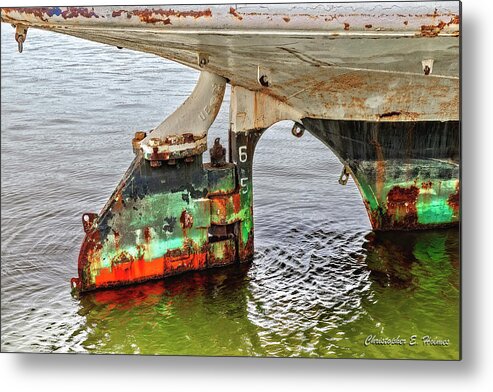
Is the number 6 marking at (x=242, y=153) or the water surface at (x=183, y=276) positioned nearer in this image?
the water surface at (x=183, y=276)

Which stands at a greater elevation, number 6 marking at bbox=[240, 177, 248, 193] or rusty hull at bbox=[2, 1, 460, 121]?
rusty hull at bbox=[2, 1, 460, 121]

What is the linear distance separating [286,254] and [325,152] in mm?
588

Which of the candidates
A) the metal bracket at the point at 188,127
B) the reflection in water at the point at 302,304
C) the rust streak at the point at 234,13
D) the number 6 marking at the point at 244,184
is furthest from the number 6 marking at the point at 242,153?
the rust streak at the point at 234,13

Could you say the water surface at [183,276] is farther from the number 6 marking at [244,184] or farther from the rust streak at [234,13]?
the rust streak at [234,13]

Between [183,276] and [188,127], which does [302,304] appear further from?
[188,127]

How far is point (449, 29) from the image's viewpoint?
488 cm

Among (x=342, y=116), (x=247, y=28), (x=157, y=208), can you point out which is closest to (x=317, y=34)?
(x=247, y=28)

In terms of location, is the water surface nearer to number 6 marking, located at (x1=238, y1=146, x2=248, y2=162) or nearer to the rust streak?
number 6 marking, located at (x1=238, y1=146, x2=248, y2=162)

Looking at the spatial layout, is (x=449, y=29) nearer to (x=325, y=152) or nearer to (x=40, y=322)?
(x=325, y=152)

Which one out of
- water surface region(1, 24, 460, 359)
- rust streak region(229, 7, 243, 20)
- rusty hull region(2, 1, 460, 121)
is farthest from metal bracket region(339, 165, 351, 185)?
rust streak region(229, 7, 243, 20)

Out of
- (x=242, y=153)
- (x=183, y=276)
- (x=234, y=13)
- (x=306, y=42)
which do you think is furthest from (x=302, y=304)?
(x=234, y=13)

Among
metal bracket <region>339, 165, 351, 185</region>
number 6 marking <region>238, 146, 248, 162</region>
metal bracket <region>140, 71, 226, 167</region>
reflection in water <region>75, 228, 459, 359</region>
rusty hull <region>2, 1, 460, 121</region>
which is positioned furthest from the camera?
metal bracket <region>339, 165, 351, 185</region>

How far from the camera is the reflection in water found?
202 inches

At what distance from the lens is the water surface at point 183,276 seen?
5195 mm
